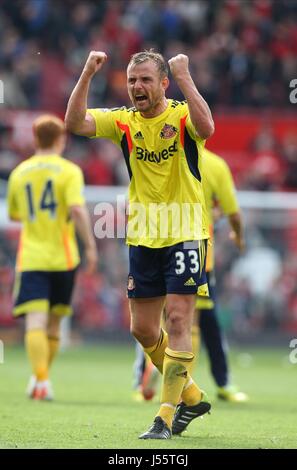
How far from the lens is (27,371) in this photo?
40.5 feet

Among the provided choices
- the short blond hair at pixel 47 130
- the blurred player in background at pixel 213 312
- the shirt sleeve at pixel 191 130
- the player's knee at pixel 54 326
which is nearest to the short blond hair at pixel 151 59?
the shirt sleeve at pixel 191 130

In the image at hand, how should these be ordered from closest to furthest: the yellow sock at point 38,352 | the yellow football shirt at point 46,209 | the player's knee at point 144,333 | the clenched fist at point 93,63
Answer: the clenched fist at point 93,63 → the player's knee at point 144,333 → the yellow sock at point 38,352 → the yellow football shirt at point 46,209

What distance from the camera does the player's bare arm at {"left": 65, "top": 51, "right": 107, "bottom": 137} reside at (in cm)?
634

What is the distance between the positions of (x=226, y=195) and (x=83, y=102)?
296 centimetres

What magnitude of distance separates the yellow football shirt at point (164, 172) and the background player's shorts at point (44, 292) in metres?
2.93

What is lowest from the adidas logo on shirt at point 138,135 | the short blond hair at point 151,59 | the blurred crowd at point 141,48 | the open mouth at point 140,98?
the adidas logo on shirt at point 138,135

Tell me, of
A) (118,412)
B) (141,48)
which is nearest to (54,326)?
(118,412)

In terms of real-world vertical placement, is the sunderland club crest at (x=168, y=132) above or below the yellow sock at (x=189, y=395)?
above

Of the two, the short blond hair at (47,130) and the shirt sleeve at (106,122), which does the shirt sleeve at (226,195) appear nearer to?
the short blond hair at (47,130)

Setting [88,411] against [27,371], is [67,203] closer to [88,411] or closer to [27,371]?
[88,411]

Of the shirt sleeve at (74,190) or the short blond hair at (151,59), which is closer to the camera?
the short blond hair at (151,59)

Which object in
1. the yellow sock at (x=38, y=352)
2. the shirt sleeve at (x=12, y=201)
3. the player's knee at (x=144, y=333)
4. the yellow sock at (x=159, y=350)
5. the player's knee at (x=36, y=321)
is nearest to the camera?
the player's knee at (x=144, y=333)

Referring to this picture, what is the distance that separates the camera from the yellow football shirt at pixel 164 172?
21.4 feet

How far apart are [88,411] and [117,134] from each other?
2.42 metres
